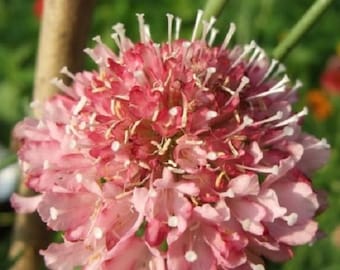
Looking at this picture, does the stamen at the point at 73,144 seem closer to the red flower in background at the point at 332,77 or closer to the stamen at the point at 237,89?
the stamen at the point at 237,89

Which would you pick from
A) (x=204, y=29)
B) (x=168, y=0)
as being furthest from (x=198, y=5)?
(x=204, y=29)

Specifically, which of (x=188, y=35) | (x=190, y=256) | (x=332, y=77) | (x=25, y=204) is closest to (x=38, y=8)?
(x=188, y=35)

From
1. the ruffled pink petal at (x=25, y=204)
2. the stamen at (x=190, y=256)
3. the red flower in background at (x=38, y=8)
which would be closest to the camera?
the stamen at (x=190, y=256)

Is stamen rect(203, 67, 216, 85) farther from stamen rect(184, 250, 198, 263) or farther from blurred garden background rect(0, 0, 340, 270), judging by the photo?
blurred garden background rect(0, 0, 340, 270)

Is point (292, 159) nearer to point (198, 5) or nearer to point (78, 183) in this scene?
point (78, 183)

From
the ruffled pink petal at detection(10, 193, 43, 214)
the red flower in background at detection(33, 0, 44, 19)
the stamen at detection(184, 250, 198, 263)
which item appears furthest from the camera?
the red flower in background at detection(33, 0, 44, 19)

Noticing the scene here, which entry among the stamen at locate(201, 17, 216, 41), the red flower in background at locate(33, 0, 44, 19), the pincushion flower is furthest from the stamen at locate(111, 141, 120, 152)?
the red flower in background at locate(33, 0, 44, 19)

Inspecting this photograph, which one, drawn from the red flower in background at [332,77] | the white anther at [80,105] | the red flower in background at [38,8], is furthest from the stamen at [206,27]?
the red flower in background at [332,77]

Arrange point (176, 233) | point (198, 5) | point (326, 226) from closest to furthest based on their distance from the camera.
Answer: point (176, 233) < point (326, 226) < point (198, 5)
